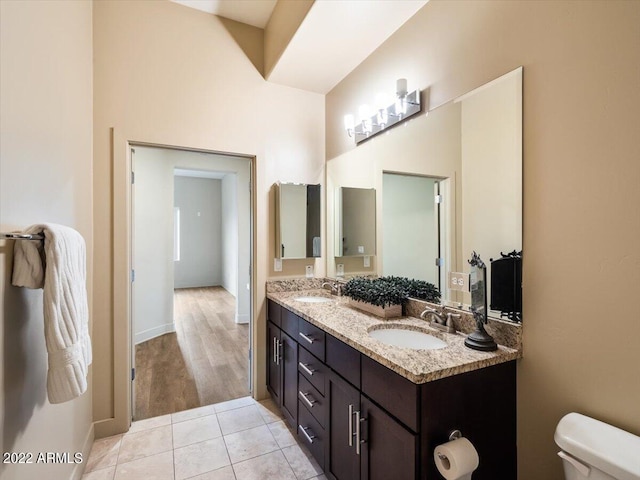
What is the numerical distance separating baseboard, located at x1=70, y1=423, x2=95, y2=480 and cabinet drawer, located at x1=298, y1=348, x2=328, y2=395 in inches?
50.3

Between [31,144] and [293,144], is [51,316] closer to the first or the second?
[31,144]

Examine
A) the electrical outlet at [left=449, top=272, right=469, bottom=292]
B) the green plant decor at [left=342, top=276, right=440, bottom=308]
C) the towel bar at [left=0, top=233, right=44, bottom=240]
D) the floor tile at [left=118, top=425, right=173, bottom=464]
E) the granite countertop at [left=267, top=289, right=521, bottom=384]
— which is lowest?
the floor tile at [left=118, top=425, right=173, bottom=464]

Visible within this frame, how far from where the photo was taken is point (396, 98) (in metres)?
2.00

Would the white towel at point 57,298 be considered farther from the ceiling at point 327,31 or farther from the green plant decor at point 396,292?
the ceiling at point 327,31

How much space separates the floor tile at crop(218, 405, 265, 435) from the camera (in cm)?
220

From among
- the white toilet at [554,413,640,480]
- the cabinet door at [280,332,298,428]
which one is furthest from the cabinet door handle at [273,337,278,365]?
the white toilet at [554,413,640,480]

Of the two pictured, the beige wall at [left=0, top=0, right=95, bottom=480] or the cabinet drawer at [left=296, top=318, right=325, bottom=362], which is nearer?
the beige wall at [left=0, top=0, right=95, bottom=480]

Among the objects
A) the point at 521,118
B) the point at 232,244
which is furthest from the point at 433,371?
the point at 232,244

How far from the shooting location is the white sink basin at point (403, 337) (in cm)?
159

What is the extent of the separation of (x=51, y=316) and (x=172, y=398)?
1917 mm

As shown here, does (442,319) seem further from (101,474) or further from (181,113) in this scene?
(181,113)

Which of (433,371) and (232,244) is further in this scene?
(232,244)

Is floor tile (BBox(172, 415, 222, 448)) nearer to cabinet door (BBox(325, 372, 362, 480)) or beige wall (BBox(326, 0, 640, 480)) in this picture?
cabinet door (BBox(325, 372, 362, 480))

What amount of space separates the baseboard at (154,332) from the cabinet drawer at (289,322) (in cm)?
257
